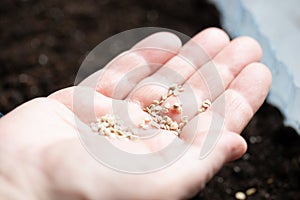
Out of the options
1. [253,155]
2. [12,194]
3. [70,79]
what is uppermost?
[12,194]

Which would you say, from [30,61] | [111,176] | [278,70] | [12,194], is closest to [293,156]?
[278,70]

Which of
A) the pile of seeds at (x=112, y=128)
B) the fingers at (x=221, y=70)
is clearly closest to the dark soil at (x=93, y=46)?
the fingers at (x=221, y=70)

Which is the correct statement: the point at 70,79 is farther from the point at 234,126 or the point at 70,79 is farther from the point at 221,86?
the point at 234,126

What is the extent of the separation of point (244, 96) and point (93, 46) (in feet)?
2.94

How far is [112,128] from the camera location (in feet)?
3.76

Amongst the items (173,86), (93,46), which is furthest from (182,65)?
(93,46)

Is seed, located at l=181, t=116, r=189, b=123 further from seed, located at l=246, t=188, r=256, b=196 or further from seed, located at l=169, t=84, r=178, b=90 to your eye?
seed, located at l=246, t=188, r=256, b=196

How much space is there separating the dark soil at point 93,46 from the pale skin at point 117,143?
356 mm

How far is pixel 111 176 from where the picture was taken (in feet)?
3.35

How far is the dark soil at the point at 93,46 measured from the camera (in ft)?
5.03

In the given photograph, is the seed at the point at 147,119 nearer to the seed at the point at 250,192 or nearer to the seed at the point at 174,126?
the seed at the point at 174,126

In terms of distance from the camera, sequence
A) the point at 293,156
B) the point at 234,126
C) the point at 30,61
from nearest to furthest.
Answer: the point at 234,126
the point at 293,156
the point at 30,61

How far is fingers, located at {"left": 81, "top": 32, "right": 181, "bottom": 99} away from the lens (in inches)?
52.4

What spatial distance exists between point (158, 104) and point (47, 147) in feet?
1.01
